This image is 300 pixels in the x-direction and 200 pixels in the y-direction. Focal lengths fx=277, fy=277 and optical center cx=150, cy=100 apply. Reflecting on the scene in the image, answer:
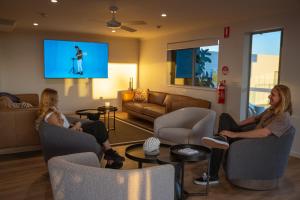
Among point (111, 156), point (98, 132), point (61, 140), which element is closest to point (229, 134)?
point (111, 156)

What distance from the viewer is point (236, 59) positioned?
17.4 ft

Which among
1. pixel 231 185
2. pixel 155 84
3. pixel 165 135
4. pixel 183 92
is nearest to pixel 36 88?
pixel 155 84

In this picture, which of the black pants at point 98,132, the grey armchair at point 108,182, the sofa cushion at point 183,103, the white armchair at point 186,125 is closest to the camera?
the grey armchair at point 108,182

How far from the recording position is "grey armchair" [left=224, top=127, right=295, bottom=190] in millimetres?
2994

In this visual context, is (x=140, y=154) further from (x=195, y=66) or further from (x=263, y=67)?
(x=195, y=66)

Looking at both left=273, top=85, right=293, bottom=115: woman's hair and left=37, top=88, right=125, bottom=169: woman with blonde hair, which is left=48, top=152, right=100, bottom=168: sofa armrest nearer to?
left=37, top=88, right=125, bottom=169: woman with blonde hair

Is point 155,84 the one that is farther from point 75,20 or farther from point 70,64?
point 75,20

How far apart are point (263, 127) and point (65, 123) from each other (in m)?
2.41

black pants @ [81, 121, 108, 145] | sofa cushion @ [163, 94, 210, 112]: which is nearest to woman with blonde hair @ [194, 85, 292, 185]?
black pants @ [81, 121, 108, 145]

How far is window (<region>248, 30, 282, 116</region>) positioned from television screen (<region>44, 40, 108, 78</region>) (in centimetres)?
422

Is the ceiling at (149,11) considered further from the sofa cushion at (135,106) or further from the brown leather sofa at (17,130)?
the sofa cushion at (135,106)

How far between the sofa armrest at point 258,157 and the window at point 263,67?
2079mm

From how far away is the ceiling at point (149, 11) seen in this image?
4039 mm

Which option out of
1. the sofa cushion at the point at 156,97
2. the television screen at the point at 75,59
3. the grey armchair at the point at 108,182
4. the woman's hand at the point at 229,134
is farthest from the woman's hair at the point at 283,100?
the television screen at the point at 75,59
